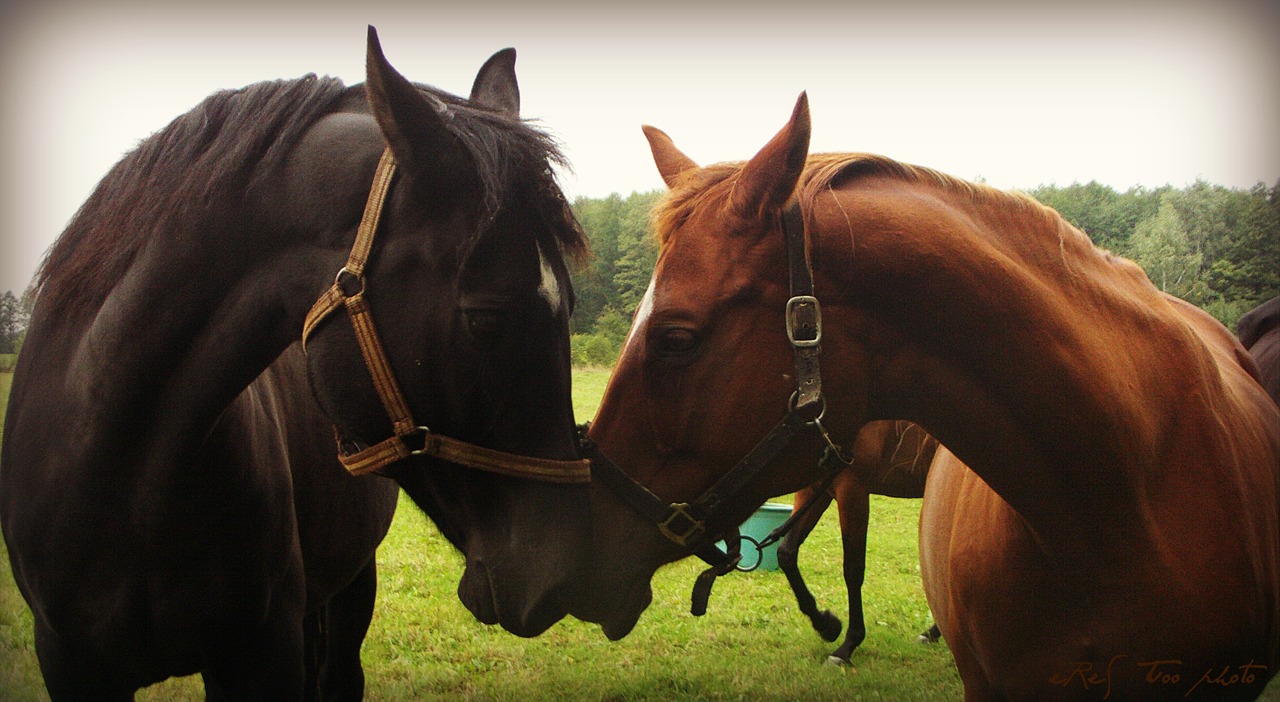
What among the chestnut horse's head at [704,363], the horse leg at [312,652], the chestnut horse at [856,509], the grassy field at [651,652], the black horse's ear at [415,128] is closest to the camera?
the black horse's ear at [415,128]

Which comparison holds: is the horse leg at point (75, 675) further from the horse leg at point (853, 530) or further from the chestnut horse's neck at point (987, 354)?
the horse leg at point (853, 530)

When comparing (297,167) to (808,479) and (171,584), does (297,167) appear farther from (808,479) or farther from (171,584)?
(808,479)

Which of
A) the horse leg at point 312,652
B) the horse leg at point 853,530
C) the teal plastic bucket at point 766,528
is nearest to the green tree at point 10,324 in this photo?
the horse leg at point 312,652

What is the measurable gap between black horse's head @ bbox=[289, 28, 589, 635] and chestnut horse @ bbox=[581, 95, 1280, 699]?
0.21 m

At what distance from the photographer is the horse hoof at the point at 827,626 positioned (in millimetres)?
5762

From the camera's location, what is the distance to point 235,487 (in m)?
2.05

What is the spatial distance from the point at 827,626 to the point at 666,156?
4.54 m

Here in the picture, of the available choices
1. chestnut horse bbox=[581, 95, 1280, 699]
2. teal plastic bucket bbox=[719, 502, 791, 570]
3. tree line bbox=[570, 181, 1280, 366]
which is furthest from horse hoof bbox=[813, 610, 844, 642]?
chestnut horse bbox=[581, 95, 1280, 699]

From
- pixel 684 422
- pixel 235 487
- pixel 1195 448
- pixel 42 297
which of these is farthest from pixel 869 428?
pixel 42 297

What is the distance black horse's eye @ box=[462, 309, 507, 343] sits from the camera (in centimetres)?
→ 165

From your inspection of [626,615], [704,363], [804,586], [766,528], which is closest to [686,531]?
[626,615]

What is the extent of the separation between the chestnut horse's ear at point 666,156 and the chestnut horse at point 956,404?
431 mm

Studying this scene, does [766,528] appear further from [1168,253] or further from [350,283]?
[350,283]

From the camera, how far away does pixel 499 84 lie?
91.7 inches
